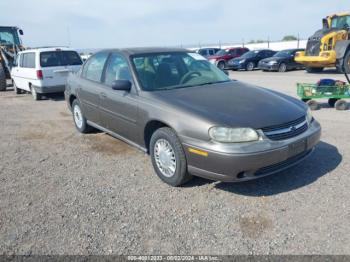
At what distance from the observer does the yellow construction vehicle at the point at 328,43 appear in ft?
45.5

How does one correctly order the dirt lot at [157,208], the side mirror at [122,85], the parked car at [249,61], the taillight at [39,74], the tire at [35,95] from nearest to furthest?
the dirt lot at [157,208] < the side mirror at [122,85] < the taillight at [39,74] < the tire at [35,95] < the parked car at [249,61]

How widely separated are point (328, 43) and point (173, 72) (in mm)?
12650

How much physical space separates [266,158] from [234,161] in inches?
13.6

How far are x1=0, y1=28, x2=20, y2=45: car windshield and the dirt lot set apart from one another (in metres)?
12.5

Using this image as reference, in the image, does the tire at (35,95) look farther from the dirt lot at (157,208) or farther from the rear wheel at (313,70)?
the rear wheel at (313,70)

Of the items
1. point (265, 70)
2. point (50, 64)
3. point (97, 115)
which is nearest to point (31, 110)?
point (50, 64)

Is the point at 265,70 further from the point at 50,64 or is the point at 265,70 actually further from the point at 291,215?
the point at 291,215

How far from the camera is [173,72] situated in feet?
14.5

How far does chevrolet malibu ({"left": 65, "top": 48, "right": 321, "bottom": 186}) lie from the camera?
3.19m

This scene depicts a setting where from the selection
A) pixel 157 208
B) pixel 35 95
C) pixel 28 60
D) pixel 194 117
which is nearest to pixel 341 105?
pixel 194 117

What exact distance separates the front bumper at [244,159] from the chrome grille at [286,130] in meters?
0.05

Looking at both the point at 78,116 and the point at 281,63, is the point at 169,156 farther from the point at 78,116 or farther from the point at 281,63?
the point at 281,63

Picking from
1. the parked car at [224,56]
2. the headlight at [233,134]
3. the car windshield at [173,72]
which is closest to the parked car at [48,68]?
the car windshield at [173,72]

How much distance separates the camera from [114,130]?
480 cm
